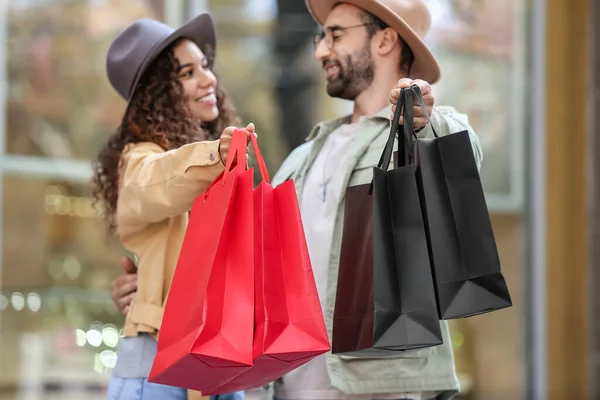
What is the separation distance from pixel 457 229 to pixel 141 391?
1093mm

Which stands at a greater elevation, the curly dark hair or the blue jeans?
the curly dark hair

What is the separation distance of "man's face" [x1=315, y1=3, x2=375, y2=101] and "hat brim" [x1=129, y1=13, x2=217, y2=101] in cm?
38

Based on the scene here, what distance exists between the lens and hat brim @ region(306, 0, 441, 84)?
10.0ft

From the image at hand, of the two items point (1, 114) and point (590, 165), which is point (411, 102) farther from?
point (590, 165)

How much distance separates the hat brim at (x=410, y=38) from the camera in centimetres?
305

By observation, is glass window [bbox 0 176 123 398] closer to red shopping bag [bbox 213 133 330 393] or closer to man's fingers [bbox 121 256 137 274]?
man's fingers [bbox 121 256 137 274]

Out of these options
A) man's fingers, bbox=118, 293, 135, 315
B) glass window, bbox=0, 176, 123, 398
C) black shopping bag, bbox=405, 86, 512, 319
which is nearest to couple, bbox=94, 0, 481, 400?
man's fingers, bbox=118, 293, 135, 315

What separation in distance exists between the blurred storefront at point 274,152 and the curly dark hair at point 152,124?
236cm

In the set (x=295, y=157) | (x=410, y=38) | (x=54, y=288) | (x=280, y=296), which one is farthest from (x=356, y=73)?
(x=54, y=288)

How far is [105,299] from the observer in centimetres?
575

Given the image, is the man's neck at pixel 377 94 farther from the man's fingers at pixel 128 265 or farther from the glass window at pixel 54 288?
the glass window at pixel 54 288

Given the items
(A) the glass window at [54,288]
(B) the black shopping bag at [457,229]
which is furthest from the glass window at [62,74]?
(B) the black shopping bag at [457,229]

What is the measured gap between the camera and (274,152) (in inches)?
239

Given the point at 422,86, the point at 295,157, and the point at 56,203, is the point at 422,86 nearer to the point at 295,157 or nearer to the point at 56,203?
the point at 295,157
